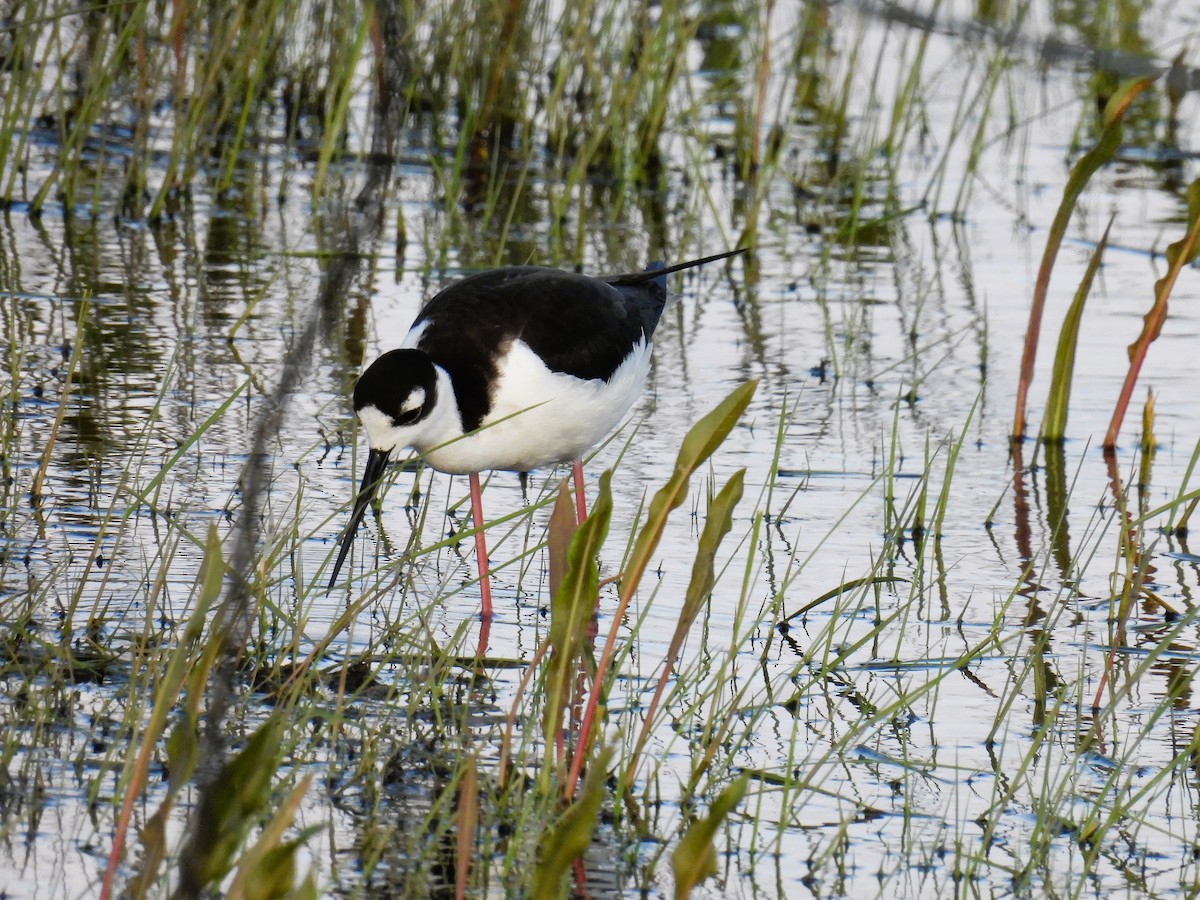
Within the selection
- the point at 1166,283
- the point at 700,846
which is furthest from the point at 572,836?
the point at 1166,283

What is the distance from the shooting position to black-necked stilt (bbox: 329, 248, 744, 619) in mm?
4504

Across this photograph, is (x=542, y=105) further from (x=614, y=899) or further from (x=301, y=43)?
(x=614, y=899)

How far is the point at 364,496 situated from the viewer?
14.6 ft

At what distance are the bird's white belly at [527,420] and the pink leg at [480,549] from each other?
123 mm

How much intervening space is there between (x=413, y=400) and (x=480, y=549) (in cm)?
42

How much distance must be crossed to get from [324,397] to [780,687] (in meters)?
2.70

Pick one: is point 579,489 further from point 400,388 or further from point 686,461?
point 686,461

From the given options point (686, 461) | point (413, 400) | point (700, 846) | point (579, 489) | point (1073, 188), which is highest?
point (1073, 188)

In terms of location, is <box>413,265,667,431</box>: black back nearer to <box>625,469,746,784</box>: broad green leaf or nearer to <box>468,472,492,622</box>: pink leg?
<box>468,472,492,622</box>: pink leg

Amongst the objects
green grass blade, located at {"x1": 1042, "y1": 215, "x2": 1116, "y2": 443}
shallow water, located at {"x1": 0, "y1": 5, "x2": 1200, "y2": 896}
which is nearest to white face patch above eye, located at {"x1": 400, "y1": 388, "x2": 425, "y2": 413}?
shallow water, located at {"x1": 0, "y1": 5, "x2": 1200, "y2": 896}

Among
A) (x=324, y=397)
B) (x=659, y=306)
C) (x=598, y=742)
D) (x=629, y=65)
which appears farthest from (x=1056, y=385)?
(x=629, y=65)

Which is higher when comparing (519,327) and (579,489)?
(519,327)

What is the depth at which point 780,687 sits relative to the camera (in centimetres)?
373

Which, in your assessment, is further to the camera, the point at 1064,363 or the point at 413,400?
the point at 1064,363
